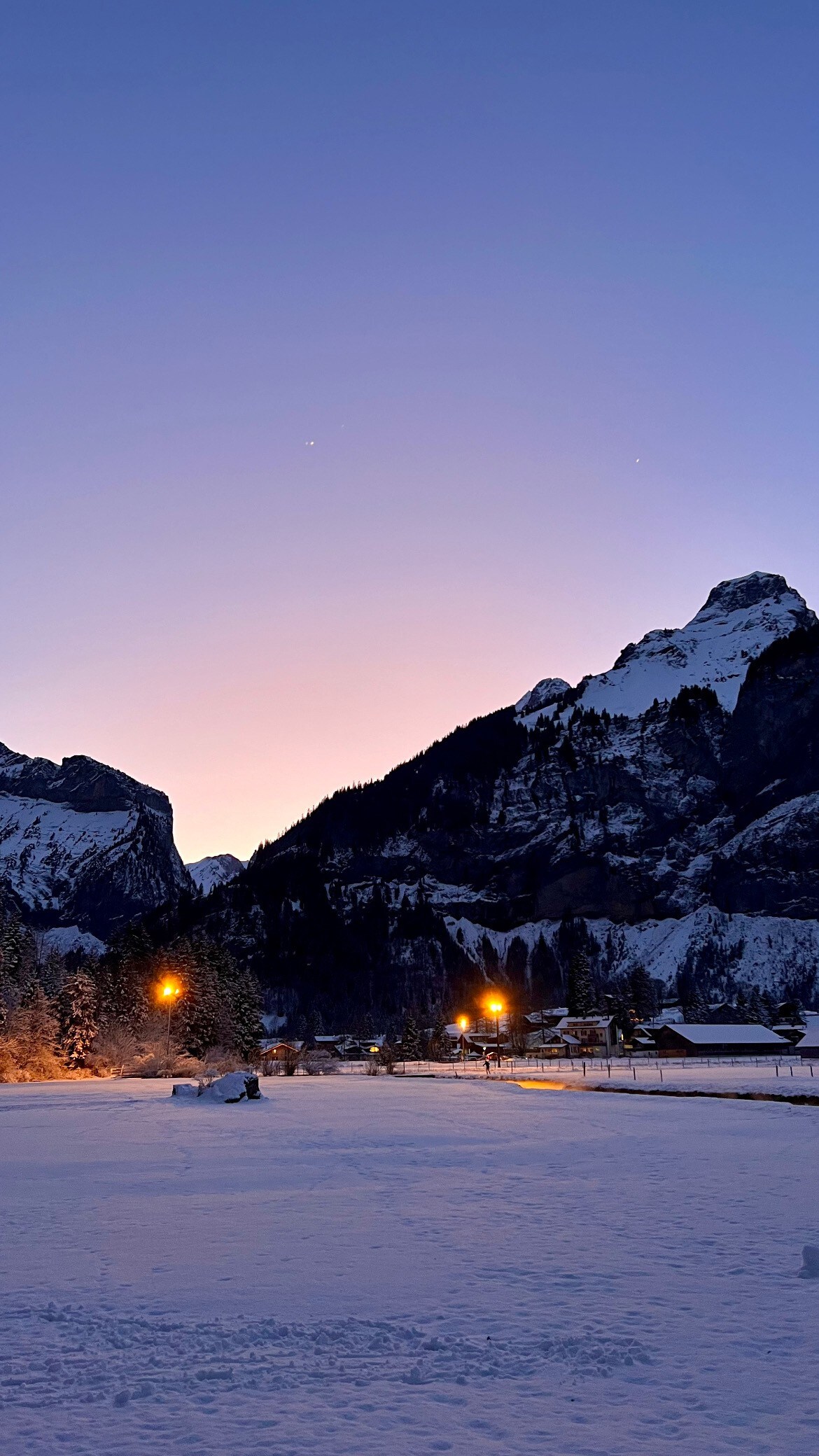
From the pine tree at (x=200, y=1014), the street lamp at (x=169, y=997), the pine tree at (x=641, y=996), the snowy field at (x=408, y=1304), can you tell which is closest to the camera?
the snowy field at (x=408, y=1304)

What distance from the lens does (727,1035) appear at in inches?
4446

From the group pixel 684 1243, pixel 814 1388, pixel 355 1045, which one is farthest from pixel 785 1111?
pixel 355 1045

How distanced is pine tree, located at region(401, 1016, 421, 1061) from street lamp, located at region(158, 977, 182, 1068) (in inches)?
1398

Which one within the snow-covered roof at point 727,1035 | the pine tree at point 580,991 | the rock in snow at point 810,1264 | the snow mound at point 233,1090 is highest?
the rock in snow at point 810,1264

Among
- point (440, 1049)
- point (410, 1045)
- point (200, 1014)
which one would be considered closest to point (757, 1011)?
point (440, 1049)

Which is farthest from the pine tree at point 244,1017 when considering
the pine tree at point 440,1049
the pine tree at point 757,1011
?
the pine tree at point 757,1011

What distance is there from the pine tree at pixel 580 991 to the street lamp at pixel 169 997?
8508cm

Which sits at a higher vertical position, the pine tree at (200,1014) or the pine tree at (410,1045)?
the pine tree at (200,1014)

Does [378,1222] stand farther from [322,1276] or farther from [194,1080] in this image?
[194,1080]

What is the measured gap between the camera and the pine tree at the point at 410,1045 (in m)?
113

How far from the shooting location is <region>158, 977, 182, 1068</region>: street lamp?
60.2 m

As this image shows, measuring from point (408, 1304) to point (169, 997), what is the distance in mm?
60408

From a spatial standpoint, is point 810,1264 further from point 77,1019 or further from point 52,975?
point 52,975

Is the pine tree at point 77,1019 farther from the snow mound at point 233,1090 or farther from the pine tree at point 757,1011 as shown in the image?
the pine tree at point 757,1011
